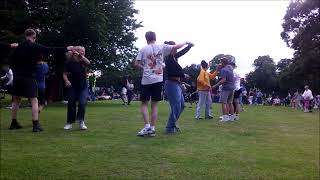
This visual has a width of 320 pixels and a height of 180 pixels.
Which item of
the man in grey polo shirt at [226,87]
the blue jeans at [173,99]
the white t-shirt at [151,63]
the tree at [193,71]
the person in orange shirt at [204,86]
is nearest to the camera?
the white t-shirt at [151,63]

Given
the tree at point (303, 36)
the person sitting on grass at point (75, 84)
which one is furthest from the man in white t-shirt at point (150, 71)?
the tree at point (303, 36)

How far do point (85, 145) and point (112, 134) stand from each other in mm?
1826

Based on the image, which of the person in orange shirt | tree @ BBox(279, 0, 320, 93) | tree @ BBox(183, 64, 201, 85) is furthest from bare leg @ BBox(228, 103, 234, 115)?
tree @ BBox(279, 0, 320, 93)

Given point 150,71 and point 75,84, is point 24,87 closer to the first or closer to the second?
point 75,84

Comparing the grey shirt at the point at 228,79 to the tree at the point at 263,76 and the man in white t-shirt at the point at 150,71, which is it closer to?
the man in white t-shirt at the point at 150,71

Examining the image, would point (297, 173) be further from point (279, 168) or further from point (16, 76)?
point (16, 76)

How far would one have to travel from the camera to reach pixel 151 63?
9727 mm

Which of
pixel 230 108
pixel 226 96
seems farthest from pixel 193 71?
pixel 226 96

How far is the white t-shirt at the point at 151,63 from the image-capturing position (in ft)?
31.9

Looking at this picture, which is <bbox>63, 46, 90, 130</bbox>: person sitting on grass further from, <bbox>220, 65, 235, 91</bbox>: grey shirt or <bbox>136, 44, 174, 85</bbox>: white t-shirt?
<bbox>220, 65, 235, 91</bbox>: grey shirt

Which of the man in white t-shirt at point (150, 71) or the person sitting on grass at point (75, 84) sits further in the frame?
the person sitting on grass at point (75, 84)

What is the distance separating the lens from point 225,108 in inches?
586

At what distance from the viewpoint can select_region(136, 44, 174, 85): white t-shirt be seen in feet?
31.9

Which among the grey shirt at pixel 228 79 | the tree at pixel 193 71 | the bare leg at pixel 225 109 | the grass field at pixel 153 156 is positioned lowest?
the grass field at pixel 153 156
